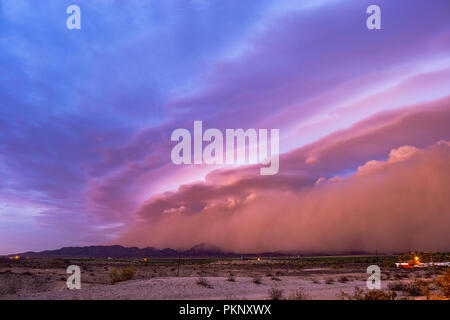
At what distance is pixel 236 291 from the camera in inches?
978

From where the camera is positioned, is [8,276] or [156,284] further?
[8,276]

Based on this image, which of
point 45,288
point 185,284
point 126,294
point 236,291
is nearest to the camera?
point 126,294
